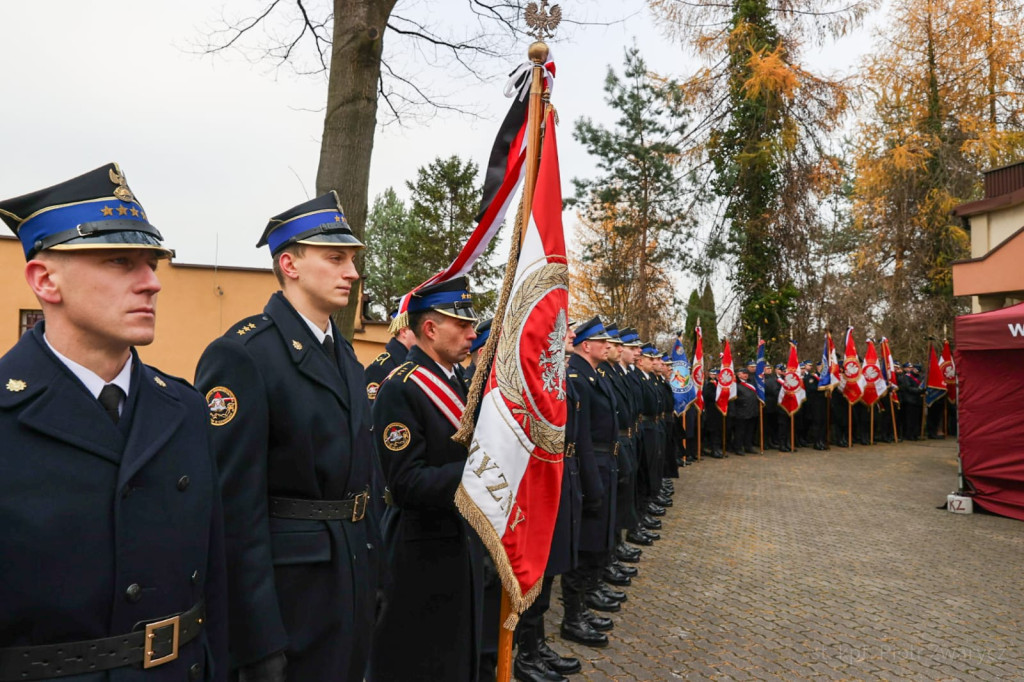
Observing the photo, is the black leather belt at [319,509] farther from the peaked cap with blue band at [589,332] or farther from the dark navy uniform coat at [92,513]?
the peaked cap with blue band at [589,332]

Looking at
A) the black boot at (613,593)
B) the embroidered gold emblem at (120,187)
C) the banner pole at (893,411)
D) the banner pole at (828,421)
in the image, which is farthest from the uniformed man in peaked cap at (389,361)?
the banner pole at (893,411)

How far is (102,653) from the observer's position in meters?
1.65

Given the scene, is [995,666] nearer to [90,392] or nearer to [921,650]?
[921,650]

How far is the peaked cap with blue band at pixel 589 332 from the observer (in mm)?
6301

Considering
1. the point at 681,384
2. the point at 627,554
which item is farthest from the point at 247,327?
the point at 681,384

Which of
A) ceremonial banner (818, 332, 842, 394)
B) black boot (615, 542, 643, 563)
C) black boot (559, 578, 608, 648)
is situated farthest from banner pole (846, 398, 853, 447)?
black boot (559, 578, 608, 648)

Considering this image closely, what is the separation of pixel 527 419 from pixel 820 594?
4538 mm

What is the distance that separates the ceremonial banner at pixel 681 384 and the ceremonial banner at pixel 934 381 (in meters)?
7.56

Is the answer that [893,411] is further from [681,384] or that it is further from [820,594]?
[820,594]

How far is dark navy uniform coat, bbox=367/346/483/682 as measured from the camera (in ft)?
10.6

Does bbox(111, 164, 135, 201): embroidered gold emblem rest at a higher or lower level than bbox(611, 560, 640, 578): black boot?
higher

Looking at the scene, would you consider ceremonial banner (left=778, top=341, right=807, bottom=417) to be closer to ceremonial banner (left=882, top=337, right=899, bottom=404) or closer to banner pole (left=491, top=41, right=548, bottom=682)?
ceremonial banner (left=882, top=337, right=899, bottom=404)

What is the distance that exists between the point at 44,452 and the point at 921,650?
218 inches

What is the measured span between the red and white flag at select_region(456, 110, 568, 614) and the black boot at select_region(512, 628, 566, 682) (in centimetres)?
164
